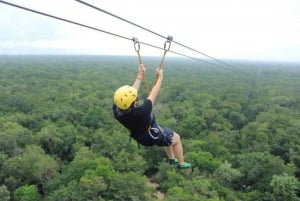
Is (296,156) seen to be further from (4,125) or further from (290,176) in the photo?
(4,125)

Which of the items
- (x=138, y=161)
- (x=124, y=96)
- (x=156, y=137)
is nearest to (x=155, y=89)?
(x=124, y=96)

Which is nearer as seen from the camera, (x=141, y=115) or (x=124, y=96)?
(x=124, y=96)

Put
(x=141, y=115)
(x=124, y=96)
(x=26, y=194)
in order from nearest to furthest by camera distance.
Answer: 1. (x=124, y=96)
2. (x=141, y=115)
3. (x=26, y=194)

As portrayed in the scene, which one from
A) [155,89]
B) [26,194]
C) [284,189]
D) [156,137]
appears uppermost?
[155,89]

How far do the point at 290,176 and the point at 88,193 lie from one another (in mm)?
14608

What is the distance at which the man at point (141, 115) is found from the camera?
671cm

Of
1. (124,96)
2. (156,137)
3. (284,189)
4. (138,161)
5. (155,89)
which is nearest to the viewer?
(124,96)

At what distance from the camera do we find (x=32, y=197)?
83.0 ft

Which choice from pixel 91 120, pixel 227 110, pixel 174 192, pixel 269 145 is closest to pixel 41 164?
pixel 174 192

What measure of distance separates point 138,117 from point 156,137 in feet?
2.12

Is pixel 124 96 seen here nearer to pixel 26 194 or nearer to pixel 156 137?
pixel 156 137

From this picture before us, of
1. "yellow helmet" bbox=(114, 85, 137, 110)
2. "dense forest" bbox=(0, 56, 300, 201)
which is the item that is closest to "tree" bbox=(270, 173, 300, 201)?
"dense forest" bbox=(0, 56, 300, 201)

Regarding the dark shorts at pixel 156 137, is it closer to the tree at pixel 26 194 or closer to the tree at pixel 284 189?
→ the tree at pixel 26 194

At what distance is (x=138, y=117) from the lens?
6957 millimetres
